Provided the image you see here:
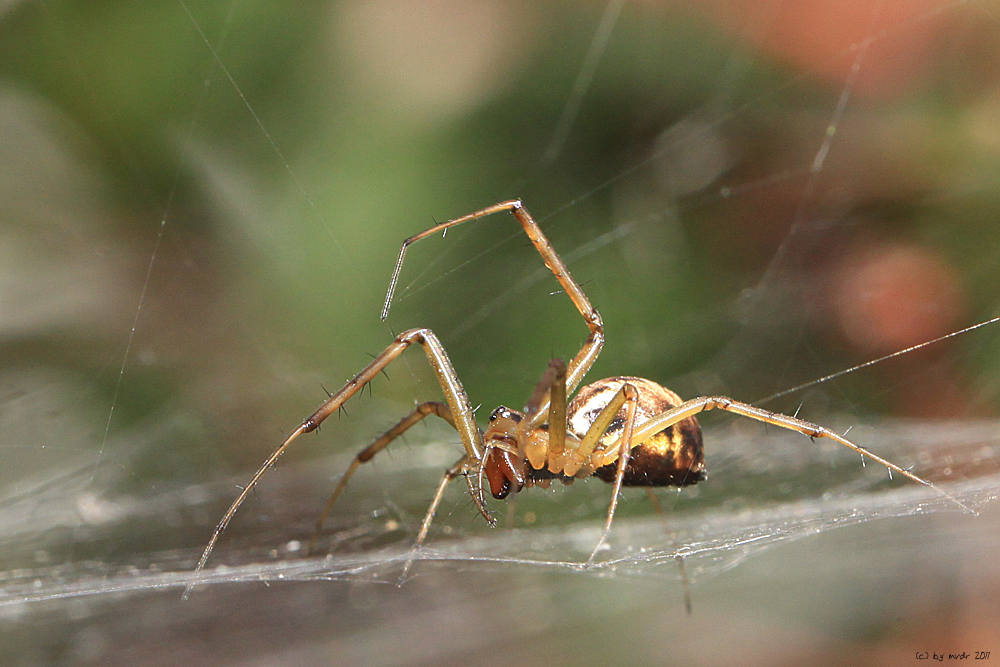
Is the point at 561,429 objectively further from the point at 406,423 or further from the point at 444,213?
the point at 444,213

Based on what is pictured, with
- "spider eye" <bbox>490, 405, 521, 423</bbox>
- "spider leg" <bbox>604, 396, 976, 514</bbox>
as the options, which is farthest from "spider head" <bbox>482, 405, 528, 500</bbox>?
"spider leg" <bbox>604, 396, 976, 514</bbox>

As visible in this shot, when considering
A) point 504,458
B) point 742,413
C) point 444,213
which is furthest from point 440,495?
point 444,213

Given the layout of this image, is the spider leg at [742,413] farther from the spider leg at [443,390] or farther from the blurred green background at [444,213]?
the blurred green background at [444,213]

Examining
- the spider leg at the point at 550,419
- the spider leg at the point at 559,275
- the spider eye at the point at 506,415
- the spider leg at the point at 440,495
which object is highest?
the spider leg at the point at 559,275

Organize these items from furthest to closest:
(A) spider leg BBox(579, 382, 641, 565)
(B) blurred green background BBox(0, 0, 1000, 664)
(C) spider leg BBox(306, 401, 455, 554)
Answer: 1. (B) blurred green background BBox(0, 0, 1000, 664)
2. (C) spider leg BBox(306, 401, 455, 554)
3. (A) spider leg BBox(579, 382, 641, 565)

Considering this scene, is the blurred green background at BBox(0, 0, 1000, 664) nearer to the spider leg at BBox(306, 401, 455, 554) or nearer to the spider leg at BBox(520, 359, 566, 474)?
the spider leg at BBox(306, 401, 455, 554)

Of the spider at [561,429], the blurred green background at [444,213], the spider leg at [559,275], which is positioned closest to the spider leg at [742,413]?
the spider at [561,429]

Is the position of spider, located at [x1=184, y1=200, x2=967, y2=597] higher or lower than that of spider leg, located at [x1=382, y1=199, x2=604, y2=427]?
lower

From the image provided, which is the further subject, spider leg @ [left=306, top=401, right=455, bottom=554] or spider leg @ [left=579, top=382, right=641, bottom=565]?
spider leg @ [left=306, top=401, right=455, bottom=554]
